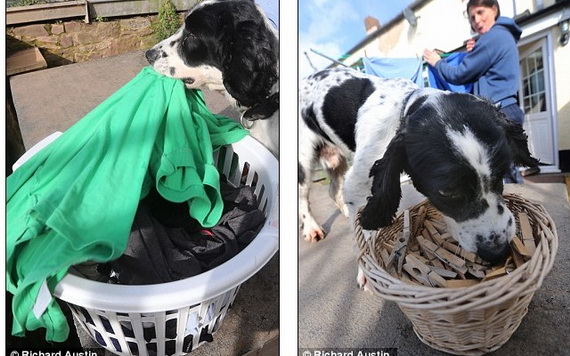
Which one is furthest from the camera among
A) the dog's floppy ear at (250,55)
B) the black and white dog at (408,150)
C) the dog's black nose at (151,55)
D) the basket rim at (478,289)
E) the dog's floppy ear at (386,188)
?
the dog's black nose at (151,55)

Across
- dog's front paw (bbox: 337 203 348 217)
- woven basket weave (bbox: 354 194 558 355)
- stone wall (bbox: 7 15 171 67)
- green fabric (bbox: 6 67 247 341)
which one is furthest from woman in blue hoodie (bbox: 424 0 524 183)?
stone wall (bbox: 7 15 171 67)

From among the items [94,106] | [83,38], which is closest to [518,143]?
[94,106]

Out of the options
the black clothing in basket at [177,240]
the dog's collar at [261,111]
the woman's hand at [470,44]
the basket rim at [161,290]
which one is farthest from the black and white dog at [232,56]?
the woman's hand at [470,44]

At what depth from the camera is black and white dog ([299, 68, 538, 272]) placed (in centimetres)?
180

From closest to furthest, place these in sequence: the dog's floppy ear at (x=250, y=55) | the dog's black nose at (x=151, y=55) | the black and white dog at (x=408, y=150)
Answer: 1. the black and white dog at (x=408, y=150)
2. the dog's floppy ear at (x=250, y=55)
3. the dog's black nose at (x=151, y=55)

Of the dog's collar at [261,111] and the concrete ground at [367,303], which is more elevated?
the dog's collar at [261,111]

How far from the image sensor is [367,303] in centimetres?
204

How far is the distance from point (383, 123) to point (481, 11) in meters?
0.57

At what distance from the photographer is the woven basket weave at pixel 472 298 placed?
1.67m

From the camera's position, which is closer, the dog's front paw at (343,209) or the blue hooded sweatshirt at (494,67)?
the blue hooded sweatshirt at (494,67)

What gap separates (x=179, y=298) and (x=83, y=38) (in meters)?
1.22

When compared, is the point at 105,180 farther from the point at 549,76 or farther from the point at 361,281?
the point at 549,76

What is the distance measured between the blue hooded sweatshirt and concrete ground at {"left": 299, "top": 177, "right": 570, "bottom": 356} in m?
0.37

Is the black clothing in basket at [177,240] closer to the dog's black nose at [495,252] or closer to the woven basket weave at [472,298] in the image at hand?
the woven basket weave at [472,298]
